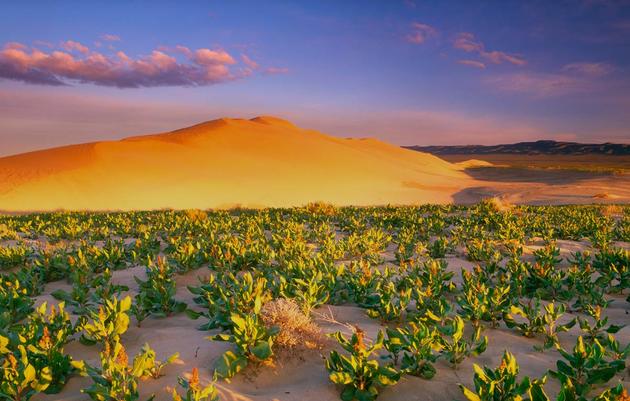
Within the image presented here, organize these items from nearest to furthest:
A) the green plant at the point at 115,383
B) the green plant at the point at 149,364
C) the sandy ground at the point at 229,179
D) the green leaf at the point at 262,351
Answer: the green plant at the point at 115,383
the green plant at the point at 149,364
the green leaf at the point at 262,351
the sandy ground at the point at 229,179

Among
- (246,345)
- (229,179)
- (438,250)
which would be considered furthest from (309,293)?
(229,179)

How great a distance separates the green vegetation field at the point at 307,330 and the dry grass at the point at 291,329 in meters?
0.01

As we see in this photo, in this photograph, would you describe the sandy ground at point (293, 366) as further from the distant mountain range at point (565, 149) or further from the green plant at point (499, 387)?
the distant mountain range at point (565, 149)

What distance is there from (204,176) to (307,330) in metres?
37.2

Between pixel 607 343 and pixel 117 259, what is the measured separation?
690 centimetres

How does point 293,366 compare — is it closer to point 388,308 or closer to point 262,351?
point 262,351

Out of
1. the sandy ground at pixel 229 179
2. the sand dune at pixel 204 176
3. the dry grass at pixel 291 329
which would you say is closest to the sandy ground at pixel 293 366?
the dry grass at pixel 291 329

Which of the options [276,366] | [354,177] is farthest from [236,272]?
[354,177]

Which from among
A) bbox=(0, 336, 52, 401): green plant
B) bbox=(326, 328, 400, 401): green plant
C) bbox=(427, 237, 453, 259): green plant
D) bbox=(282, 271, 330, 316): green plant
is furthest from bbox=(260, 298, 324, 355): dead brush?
bbox=(427, 237, 453, 259): green plant

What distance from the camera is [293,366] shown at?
3494 millimetres

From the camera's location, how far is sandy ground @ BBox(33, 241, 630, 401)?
10.0 ft

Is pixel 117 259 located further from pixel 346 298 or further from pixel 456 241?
pixel 456 241

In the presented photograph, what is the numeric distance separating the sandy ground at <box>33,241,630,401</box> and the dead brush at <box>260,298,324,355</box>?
10cm

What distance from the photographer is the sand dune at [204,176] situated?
98.0ft
